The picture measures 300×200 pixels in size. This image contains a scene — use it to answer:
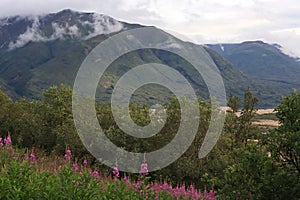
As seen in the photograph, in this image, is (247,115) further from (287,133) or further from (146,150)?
(287,133)

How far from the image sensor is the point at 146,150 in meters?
18.2

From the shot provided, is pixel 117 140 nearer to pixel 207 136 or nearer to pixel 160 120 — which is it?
pixel 160 120

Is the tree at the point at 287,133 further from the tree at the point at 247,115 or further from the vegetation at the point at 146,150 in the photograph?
the tree at the point at 247,115

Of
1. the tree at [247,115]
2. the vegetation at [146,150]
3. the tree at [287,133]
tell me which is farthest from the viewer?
the tree at [247,115]

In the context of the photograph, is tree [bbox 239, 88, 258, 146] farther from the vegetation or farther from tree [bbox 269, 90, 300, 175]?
tree [bbox 269, 90, 300, 175]

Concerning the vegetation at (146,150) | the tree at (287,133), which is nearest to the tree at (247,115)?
the vegetation at (146,150)

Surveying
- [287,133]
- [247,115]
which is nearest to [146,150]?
[247,115]

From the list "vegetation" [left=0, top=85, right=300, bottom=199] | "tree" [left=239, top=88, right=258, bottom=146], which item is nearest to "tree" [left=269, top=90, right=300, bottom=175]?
"vegetation" [left=0, top=85, right=300, bottom=199]

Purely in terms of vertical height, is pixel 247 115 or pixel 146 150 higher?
pixel 247 115

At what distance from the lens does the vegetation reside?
8.23m

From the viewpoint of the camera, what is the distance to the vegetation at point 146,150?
27.0 feet

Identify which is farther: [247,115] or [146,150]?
[247,115]

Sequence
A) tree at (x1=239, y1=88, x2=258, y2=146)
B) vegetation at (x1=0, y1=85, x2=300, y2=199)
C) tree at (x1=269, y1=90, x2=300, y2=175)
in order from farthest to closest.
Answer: tree at (x1=239, y1=88, x2=258, y2=146)
tree at (x1=269, y1=90, x2=300, y2=175)
vegetation at (x1=0, y1=85, x2=300, y2=199)

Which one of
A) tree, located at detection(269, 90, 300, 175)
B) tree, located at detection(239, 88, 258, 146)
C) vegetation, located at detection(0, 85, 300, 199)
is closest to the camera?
vegetation, located at detection(0, 85, 300, 199)
